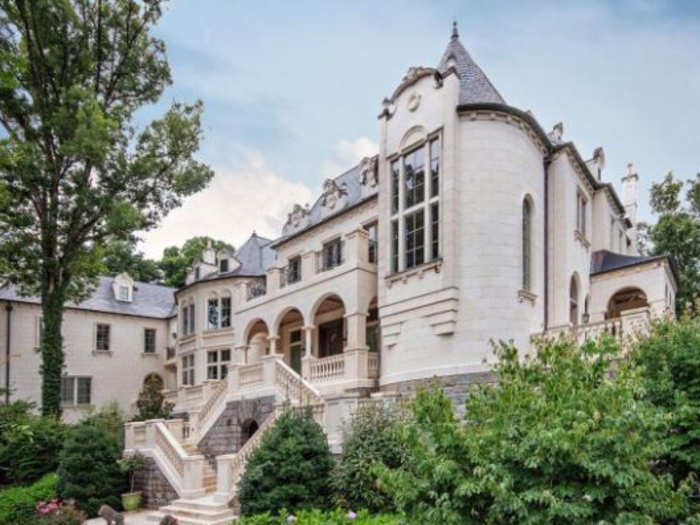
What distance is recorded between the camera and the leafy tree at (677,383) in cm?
737

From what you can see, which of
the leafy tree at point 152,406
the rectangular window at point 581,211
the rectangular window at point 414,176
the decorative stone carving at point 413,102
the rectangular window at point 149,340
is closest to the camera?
the rectangular window at point 414,176

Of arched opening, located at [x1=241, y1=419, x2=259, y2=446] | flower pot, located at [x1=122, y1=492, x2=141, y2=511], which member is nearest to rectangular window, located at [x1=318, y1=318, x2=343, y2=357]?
arched opening, located at [x1=241, y1=419, x2=259, y2=446]

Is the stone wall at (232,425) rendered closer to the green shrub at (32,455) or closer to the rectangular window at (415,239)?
the green shrub at (32,455)

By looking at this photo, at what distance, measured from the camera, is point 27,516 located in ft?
47.4

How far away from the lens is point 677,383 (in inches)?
318

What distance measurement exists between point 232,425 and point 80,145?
10.8 m

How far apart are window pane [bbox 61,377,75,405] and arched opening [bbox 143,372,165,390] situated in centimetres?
398

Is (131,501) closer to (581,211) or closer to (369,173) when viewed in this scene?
(369,173)

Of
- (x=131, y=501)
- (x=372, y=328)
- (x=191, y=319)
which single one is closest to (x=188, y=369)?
(x=191, y=319)

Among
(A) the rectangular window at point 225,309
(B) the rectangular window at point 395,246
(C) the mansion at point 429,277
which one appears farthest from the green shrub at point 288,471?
(A) the rectangular window at point 225,309

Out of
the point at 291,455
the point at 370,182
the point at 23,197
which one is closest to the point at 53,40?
the point at 23,197

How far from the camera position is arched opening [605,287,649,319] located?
1852cm

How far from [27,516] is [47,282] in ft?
30.9

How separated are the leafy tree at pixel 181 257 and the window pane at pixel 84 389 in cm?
1757
